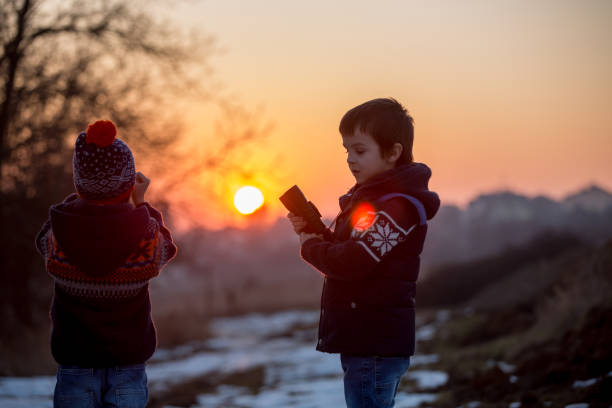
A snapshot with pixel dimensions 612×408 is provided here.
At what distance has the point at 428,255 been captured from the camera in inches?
2921

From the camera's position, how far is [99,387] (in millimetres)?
2408

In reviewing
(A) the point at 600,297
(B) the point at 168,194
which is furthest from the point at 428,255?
(A) the point at 600,297

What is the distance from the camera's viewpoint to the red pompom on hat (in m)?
2.35

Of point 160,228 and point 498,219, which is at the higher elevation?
point 498,219

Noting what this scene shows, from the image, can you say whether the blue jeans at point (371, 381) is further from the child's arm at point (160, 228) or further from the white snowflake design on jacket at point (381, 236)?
the child's arm at point (160, 228)

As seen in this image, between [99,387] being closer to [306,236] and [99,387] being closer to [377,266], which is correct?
[306,236]

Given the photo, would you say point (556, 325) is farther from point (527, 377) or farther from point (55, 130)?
point (55, 130)

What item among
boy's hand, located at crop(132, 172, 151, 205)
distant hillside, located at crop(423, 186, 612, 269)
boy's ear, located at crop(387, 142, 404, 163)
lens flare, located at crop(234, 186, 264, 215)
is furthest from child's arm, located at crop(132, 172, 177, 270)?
distant hillside, located at crop(423, 186, 612, 269)

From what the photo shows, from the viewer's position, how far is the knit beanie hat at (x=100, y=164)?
7.77 feet

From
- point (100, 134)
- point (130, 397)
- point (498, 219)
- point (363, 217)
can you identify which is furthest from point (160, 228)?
point (498, 219)

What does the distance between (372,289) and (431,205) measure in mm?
487

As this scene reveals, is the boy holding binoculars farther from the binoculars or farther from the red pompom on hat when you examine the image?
the red pompom on hat

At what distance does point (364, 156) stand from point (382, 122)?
0.17m

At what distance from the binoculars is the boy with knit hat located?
654 millimetres
